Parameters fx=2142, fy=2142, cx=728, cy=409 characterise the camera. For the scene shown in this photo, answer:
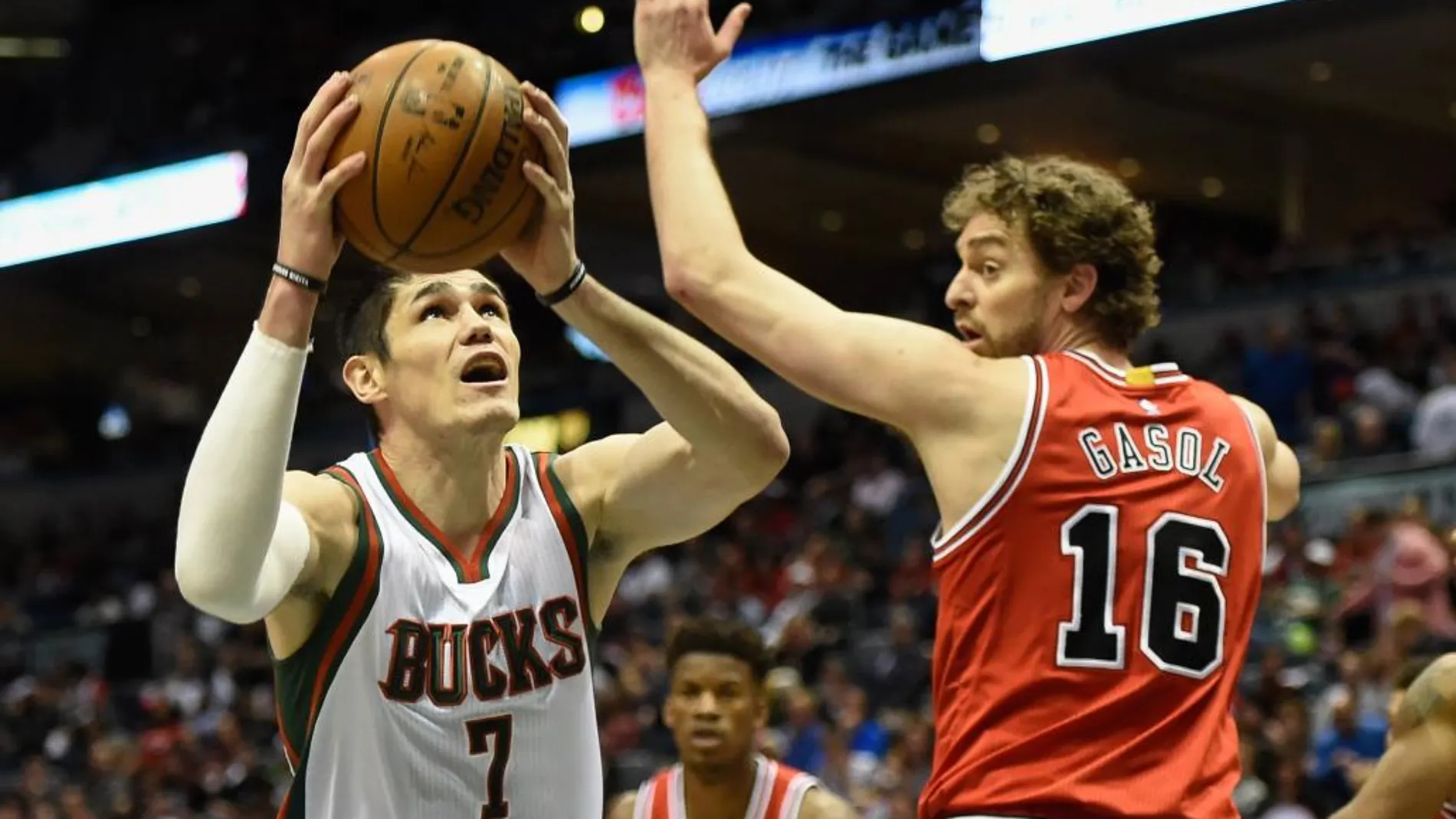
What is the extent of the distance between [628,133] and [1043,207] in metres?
17.6

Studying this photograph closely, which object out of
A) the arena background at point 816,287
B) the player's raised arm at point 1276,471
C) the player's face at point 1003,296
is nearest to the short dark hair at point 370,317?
the player's face at point 1003,296

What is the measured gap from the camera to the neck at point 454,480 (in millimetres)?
4160

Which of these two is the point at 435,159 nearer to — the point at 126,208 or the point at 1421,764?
the point at 1421,764

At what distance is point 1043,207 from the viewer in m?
3.61

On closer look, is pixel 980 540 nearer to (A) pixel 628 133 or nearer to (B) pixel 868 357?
(B) pixel 868 357

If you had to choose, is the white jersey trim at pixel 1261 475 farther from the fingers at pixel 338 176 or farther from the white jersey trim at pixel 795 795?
the white jersey trim at pixel 795 795

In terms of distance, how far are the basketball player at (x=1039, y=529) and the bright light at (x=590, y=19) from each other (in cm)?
1888

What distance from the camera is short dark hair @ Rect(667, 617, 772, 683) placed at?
5.95 m

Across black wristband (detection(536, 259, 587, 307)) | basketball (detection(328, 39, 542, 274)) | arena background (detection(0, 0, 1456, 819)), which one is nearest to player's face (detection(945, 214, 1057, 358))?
black wristband (detection(536, 259, 587, 307))

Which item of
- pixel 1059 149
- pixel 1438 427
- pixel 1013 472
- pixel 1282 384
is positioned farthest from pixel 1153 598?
pixel 1059 149

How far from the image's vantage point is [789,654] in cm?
1346

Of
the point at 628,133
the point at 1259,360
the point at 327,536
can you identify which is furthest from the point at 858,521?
the point at 327,536

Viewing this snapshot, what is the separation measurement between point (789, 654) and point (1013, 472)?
10.2 metres

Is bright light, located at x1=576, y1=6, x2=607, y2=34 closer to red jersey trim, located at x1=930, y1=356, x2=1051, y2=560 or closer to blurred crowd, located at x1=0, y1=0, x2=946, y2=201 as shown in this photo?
blurred crowd, located at x1=0, y1=0, x2=946, y2=201
